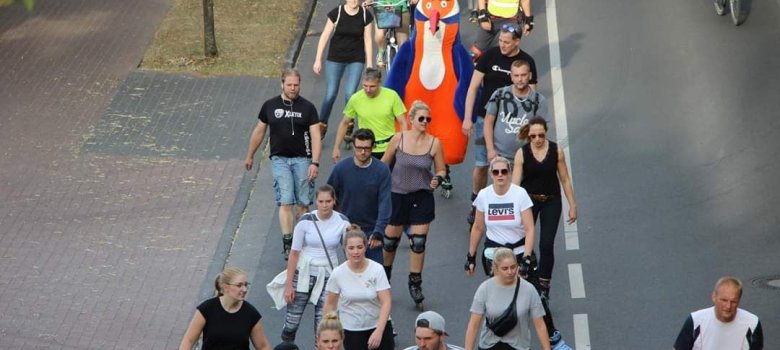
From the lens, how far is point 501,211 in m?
13.0

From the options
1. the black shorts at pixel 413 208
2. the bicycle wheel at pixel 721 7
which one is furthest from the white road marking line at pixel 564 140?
the bicycle wheel at pixel 721 7

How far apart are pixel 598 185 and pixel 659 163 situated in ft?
3.12

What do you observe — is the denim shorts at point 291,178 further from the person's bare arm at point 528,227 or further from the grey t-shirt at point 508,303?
the grey t-shirt at point 508,303

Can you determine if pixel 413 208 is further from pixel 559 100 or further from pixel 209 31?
pixel 209 31

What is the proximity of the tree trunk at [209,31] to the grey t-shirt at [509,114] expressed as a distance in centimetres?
753

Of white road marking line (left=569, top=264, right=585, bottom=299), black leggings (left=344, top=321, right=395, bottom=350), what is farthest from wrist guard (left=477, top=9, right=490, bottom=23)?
black leggings (left=344, top=321, right=395, bottom=350)

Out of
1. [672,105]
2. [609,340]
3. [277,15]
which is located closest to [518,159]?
[609,340]

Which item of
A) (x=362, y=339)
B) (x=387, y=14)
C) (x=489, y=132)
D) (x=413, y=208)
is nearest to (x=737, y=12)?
(x=387, y=14)

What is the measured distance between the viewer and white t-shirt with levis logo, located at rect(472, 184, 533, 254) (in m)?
13.0

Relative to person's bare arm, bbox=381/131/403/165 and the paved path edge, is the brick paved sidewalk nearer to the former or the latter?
the paved path edge

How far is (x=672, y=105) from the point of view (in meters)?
19.4

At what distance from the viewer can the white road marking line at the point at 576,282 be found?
1448 cm

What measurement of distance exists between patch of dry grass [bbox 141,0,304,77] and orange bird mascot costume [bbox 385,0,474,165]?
4.70 meters

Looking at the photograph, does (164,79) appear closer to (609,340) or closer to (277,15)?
(277,15)
